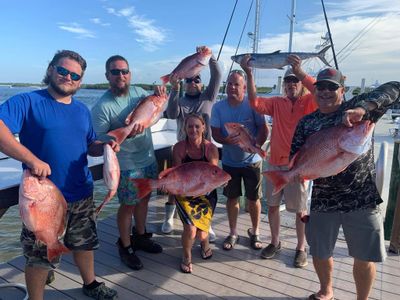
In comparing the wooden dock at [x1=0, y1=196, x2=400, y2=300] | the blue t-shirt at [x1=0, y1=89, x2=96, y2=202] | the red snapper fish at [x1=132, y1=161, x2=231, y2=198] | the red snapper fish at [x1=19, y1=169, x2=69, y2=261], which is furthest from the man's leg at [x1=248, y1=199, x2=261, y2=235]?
the red snapper fish at [x1=19, y1=169, x2=69, y2=261]

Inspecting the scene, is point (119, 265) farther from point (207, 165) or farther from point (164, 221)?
point (207, 165)

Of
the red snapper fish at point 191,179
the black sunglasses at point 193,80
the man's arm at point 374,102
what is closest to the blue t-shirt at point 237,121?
the black sunglasses at point 193,80

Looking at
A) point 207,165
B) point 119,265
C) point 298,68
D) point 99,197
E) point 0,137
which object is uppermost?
point 298,68

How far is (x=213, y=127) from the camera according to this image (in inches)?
155

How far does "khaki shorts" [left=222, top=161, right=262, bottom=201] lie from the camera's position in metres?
3.88

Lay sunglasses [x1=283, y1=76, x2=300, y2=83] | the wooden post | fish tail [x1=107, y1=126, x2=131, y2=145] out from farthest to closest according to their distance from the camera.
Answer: the wooden post
sunglasses [x1=283, y1=76, x2=300, y2=83]
fish tail [x1=107, y1=126, x2=131, y2=145]

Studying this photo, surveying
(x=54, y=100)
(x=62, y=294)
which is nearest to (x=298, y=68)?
(x=54, y=100)

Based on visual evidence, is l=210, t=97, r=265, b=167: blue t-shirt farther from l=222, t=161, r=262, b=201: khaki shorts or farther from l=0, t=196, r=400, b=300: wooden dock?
l=0, t=196, r=400, b=300: wooden dock

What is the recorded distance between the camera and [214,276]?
3434 millimetres

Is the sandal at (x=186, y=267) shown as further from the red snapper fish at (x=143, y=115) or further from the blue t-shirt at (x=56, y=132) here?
the red snapper fish at (x=143, y=115)

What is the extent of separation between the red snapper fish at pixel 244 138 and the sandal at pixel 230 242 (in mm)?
1225

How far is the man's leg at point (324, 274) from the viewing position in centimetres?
285

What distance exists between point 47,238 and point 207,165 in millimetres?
1460

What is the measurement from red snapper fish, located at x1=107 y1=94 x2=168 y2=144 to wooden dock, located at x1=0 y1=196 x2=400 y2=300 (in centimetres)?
151
